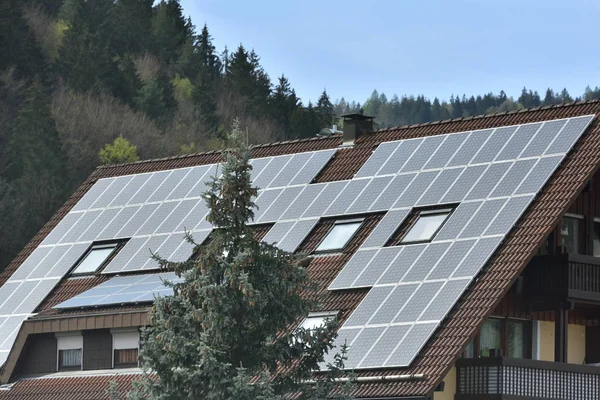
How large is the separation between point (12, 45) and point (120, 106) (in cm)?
908

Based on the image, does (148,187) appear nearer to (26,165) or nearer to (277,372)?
(277,372)

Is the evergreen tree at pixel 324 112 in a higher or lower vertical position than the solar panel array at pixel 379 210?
higher

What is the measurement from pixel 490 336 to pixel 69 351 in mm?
11740

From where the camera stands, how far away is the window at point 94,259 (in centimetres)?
4562

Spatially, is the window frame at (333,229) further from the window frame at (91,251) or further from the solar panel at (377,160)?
the window frame at (91,251)

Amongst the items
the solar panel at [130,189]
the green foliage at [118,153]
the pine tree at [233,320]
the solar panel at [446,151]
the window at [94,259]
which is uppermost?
the green foliage at [118,153]

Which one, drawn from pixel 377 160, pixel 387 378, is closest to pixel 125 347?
pixel 377 160

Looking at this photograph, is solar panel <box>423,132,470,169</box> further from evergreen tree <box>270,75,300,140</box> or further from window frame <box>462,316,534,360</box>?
evergreen tree <box>270,75,300,140</box>

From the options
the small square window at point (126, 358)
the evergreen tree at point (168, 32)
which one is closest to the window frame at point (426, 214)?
the small square window at point (126, 358)

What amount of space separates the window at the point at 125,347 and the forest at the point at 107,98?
38449 millimetres

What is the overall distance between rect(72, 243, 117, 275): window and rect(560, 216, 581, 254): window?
13183 mm

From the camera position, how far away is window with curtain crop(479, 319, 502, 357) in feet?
126

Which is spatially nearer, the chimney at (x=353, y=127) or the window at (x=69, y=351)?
the window at (x=69, y=351)

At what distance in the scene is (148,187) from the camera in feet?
159
